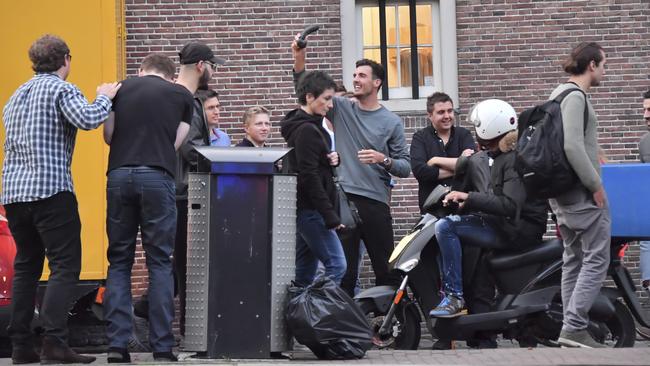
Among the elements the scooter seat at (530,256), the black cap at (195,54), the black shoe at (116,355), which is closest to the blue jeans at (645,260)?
the scooter seat at (530,256)

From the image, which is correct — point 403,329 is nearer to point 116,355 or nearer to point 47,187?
point 116,355

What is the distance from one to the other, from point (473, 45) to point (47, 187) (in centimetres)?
658

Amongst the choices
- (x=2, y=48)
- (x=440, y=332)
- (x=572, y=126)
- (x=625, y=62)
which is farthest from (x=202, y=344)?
(x=625, y=62)

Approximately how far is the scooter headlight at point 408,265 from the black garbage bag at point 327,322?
4.08 ft

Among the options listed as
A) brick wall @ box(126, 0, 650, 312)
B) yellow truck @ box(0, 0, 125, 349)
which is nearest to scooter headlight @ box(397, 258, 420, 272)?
yellow truck @ box(0, 0, 125, 349)

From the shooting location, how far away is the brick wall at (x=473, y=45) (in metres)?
13.8

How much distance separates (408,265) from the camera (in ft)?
32.8

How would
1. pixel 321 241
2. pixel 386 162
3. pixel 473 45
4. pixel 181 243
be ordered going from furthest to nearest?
pixel 473 45 → pixel 386 162 → pixel 181 243 → pixel 321 241

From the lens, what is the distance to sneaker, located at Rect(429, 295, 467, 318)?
987 centimetres

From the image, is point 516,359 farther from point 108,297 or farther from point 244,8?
point 244,8

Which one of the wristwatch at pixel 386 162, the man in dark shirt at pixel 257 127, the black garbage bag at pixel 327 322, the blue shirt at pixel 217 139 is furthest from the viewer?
the man in dark shirt at pixel 257 127

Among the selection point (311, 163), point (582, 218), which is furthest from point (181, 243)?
point (582, 218)

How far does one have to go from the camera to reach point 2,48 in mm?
13000

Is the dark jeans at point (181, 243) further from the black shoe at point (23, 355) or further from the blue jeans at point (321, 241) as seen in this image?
the black shoe at point (23, 355)
